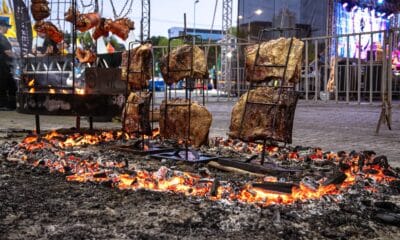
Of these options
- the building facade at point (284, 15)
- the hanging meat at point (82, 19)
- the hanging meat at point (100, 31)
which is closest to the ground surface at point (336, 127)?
the hanging meat at point (100, 31)

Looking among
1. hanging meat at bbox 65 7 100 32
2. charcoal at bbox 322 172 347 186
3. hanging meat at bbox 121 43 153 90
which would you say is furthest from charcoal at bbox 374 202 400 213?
hanging meat at bbox 65 7 100 32

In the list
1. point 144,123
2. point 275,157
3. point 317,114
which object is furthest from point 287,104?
point 317,114

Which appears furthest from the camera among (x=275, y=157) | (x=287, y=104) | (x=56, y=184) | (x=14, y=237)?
(x=275, y=157)

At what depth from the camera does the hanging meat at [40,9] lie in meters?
9.57

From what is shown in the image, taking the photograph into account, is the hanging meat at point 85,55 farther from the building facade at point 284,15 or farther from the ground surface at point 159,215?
the building facade at point 284,15

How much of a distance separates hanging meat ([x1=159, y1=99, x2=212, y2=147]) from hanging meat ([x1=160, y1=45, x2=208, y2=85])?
432 mm

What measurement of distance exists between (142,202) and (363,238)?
6.56 feet

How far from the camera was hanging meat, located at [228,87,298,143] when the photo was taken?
5477mm

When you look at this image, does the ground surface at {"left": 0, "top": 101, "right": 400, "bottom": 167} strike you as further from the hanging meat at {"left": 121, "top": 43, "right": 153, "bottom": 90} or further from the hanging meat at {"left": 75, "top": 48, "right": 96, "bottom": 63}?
the hanging meat at {"left": 121, "top": 43, "right": 153, "bottom": 90}

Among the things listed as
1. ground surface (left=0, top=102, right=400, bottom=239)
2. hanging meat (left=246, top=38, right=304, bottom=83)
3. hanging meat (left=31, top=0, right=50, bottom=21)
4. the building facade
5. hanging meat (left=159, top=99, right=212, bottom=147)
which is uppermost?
the building facade

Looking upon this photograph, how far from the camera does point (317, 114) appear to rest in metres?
14.0

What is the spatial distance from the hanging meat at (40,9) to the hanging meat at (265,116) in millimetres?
5627

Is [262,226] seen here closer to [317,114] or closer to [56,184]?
[56,184]

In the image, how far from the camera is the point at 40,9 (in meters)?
9.58
